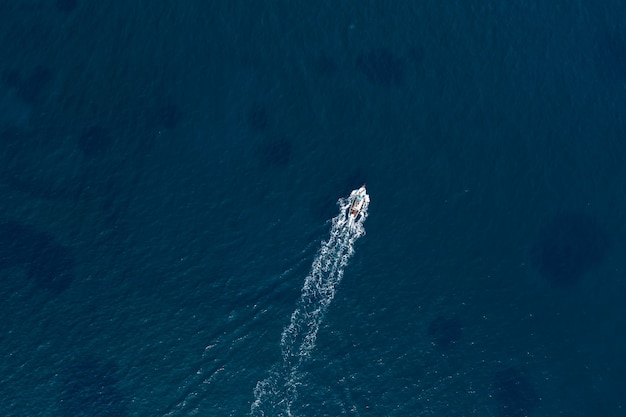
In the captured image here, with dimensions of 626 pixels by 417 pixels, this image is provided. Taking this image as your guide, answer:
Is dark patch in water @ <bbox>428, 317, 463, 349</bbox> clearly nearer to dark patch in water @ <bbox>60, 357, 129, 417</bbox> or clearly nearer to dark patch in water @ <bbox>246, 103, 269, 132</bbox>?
dark patch in water @ <bbox>246, 103, 269, 132</bbox>

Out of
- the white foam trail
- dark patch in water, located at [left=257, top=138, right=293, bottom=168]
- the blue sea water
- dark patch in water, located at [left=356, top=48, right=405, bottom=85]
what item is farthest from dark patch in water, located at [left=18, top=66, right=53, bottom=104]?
the white foam trail

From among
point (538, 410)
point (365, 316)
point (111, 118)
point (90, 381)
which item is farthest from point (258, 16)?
point (538, 410)

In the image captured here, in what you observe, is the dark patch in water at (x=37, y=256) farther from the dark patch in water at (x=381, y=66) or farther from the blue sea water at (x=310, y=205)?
the dark patch in water at (x=381, y=66)

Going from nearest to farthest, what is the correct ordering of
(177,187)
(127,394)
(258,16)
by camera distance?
(127,394) → (177,187) → (258,16)

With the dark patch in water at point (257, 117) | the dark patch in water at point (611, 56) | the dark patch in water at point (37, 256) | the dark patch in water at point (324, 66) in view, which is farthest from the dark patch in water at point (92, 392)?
the dark patch in water at point (611, 56)

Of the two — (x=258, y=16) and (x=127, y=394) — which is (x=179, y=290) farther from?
(x=258, y=16)

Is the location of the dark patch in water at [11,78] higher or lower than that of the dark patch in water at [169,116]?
higher

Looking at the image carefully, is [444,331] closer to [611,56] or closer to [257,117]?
[257,117]
